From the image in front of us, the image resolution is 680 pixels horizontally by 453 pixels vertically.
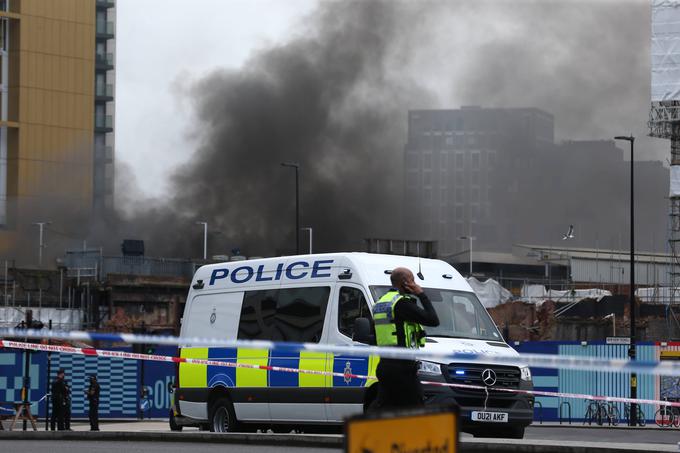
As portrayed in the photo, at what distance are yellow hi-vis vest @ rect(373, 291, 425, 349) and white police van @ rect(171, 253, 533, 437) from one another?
3.67 meters

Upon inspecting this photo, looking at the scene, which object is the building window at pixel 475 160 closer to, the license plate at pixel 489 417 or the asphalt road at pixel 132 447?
the asphalt road at pixel 132 447

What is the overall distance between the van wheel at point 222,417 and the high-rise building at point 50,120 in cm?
5733

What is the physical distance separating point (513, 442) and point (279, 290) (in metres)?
4.65

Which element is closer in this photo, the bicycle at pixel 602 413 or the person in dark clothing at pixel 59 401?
the person in dark clothing at pixel 59 401

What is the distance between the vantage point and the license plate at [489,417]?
14070mm

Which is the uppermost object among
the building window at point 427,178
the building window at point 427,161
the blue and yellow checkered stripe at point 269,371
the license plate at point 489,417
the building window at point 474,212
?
the building window at point 427,161

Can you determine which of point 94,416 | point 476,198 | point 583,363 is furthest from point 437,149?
point 583,363

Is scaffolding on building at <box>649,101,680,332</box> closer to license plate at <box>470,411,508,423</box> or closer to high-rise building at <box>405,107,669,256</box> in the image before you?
high-rise building at <box>405,107,669,256</box>

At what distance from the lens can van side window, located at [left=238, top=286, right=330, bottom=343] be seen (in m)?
15.5

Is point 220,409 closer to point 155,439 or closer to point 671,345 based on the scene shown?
point 155,439

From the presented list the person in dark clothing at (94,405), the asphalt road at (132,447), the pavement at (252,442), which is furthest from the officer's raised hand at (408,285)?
the person in dark clothing at (94,405)

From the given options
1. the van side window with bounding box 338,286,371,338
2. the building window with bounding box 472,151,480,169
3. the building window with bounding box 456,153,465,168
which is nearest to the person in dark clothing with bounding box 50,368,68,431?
the van side window with bounding box 338,286,371,338

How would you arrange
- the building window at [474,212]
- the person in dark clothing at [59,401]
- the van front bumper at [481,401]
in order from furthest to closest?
the building window at [474,212] → the person in dark clothing at [59,401] → the van front bumper at [481,401]

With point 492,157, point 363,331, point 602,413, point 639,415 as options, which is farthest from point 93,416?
point 492,157
